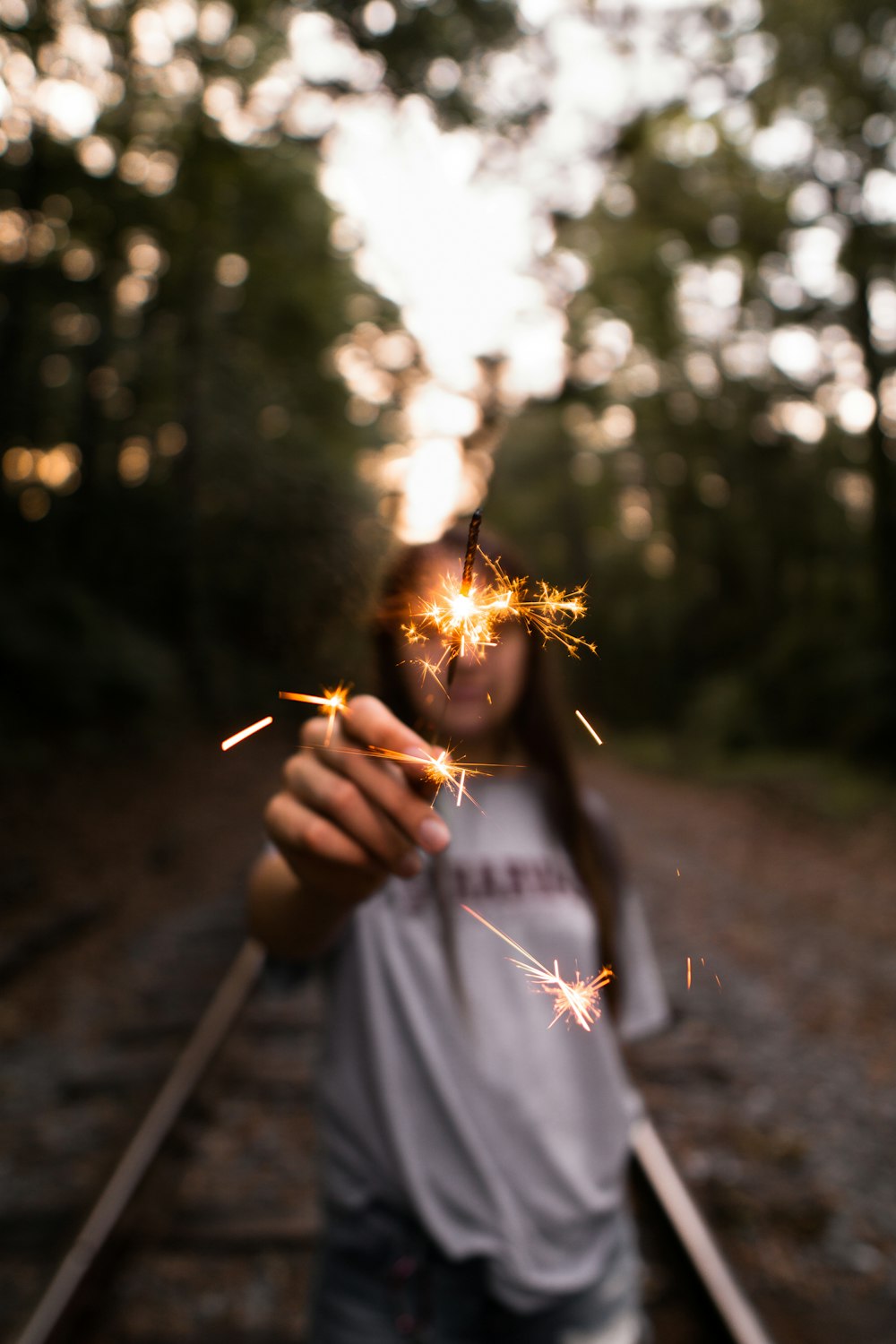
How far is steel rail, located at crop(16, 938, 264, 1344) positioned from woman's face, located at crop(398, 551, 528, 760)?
837mm

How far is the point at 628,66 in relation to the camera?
4594mm

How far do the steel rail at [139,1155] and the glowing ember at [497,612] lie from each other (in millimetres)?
1539

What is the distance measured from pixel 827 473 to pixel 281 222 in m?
12.5

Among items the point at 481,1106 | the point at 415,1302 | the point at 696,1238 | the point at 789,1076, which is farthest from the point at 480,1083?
the point at 789,1076

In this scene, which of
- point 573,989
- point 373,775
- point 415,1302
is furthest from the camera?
point 415,1302

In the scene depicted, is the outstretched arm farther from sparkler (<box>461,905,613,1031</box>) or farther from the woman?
the woman

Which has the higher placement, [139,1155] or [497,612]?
[497,612]

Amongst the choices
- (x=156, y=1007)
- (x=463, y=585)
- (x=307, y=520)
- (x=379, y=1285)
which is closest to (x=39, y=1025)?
(x=156, y=1007)

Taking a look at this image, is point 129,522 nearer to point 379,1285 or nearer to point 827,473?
point 827,473

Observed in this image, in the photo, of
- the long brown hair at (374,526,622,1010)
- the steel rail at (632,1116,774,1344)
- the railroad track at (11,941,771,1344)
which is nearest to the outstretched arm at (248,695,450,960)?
the long brown hair at (374,526,622,1010)

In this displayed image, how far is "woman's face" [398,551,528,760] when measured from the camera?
51 centimetres

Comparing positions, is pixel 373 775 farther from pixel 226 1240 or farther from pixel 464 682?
pixel 226 1240

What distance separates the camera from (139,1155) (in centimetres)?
354

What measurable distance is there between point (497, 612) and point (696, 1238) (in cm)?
335
